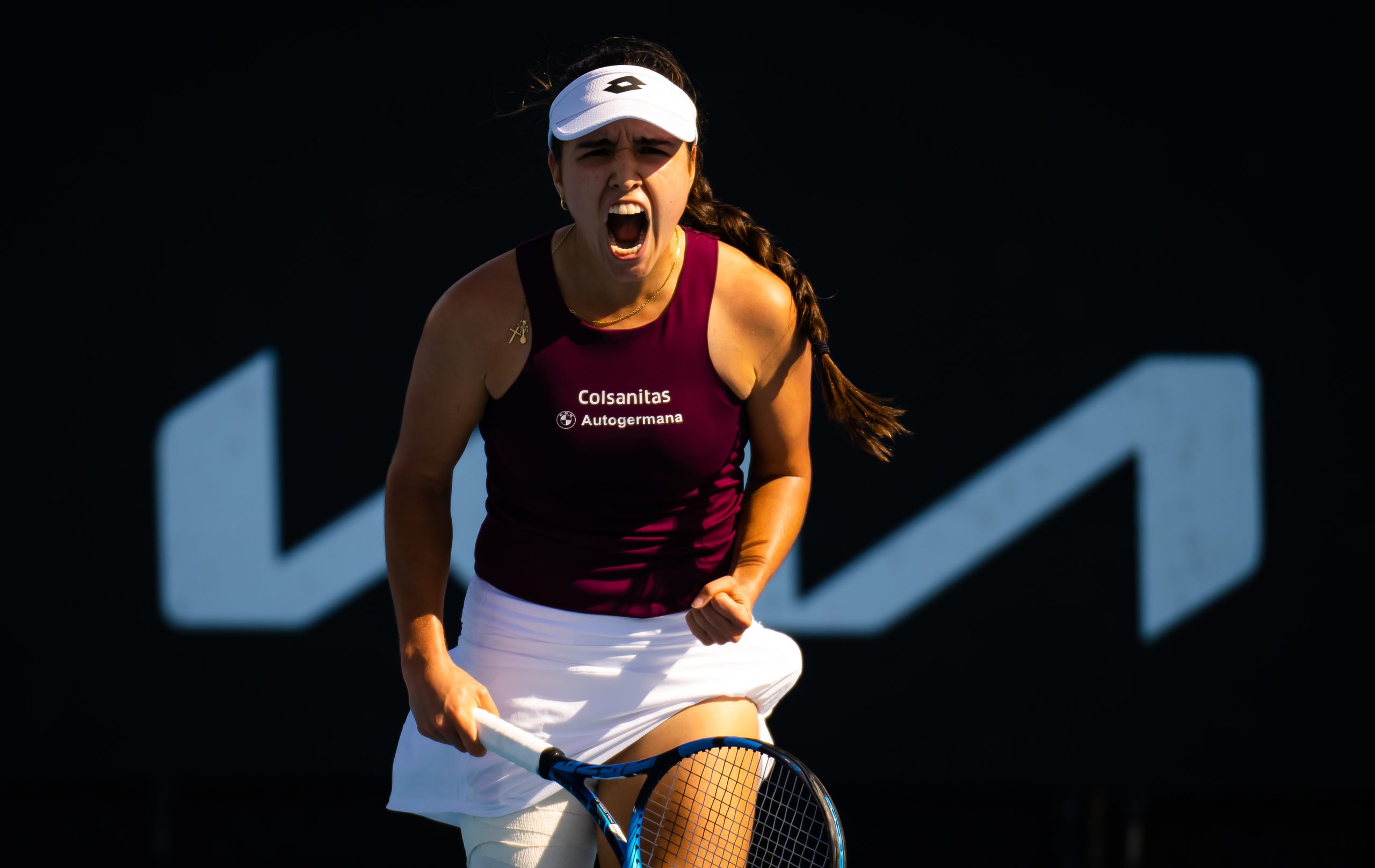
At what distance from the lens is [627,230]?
73.6 inches

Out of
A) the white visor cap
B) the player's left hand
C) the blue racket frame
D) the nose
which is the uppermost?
the white visor cap

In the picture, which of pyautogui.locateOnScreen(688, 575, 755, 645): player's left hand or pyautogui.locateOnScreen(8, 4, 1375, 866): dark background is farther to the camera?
pyautogui.locateOnScreen(8, 4, 1375, 866): dark background

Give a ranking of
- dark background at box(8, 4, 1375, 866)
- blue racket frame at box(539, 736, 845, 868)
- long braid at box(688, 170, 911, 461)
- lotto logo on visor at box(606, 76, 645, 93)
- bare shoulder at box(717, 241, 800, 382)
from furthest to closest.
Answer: dark background at box(8, 4, 1375, 866)
long braid at box(688, 170, 911, 461)
bare shoulder at box(717, 241, 800, 382)
lotto logo on visor at box(606, 76, 645, 93)
blue racket frame at box(539, 736, 845, 868)

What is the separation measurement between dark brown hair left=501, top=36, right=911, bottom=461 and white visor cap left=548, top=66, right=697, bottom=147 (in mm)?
63

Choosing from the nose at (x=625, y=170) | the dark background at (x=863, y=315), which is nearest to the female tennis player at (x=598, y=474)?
the nose at (x=625, y=170)

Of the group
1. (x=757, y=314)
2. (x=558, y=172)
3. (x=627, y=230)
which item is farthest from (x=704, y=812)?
(x=558, y=172)

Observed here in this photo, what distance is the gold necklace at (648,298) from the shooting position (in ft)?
6.29

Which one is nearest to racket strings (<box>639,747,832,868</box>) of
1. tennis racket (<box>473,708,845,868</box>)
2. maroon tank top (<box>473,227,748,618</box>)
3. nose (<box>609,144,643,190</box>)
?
tennis racket (<box>473,708,845,868</box>)

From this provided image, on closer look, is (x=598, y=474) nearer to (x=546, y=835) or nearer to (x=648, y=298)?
(x=648, y=298)

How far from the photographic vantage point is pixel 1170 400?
3766mm

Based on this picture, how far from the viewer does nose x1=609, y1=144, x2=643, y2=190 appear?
1.85 meters

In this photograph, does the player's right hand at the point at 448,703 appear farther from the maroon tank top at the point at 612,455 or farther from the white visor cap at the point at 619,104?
the white visor cap at the point at 619,104

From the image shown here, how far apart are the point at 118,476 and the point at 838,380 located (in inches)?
99.9

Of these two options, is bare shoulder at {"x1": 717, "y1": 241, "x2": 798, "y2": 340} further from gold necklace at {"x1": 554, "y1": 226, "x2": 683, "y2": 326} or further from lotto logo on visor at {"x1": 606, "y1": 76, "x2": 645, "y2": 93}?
lotto logo on visor at {"x1": 606, "y1": 76, "x2": 645, "y2": 93}
